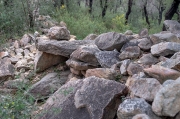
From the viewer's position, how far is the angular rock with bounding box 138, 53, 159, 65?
11.7ft

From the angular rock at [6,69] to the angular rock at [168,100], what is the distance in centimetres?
290

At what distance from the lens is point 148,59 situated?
11.9 feet

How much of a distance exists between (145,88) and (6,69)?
275 centimetres

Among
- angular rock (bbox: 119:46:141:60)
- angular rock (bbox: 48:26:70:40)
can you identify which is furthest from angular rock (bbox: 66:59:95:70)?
angular rock (bbox: 48:26:70:40)

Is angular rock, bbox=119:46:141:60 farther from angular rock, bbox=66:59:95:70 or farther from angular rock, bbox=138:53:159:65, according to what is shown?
angular rock, bbox=66:59:95:70

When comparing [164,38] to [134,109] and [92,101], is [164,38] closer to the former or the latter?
[92,101]

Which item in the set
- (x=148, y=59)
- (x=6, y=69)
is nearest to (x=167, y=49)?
(x=148, y=59)

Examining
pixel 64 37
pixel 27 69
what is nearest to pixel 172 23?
pixel 64 37

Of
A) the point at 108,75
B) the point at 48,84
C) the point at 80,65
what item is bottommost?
the point at 48,84

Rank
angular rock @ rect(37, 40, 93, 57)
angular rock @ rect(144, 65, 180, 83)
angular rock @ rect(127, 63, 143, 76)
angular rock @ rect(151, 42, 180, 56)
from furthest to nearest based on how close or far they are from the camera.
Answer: angular rock @ rect(37, 40, 93, 57), angular rock @ rect(151, 42, 180, 56), angular rock @ rect(127, 63, 143, 76), angular rock @ rect(144, 65, 180, 83)

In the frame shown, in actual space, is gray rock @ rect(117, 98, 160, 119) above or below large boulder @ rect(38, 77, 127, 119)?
above

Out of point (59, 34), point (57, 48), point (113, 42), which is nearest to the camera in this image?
point (113, 42)

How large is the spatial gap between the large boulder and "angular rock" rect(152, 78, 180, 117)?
2.16 feet

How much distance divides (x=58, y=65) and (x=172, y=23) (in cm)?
233
